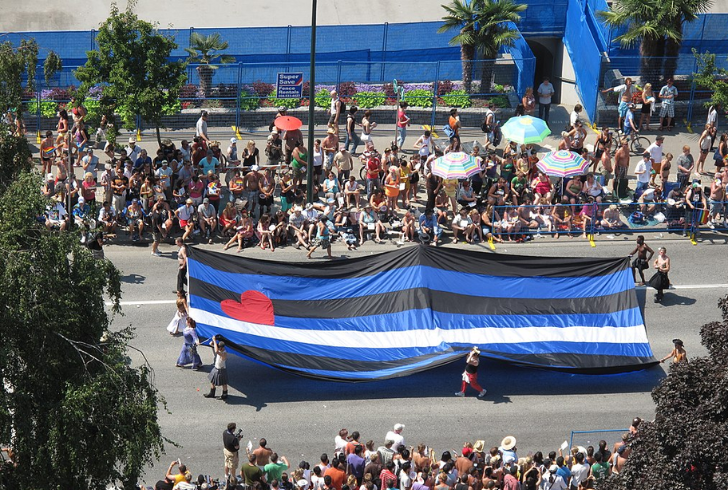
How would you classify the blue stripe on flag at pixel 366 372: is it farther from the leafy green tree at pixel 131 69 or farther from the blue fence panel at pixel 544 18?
the blue fence panel at pixel 544 18

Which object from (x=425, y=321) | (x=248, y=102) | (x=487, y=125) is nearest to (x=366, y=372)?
(x=425, y=321)

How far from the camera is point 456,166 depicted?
28219 millimetres

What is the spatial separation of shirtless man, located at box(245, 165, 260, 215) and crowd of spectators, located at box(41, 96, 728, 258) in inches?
1.2

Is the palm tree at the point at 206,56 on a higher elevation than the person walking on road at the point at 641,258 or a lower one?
higher

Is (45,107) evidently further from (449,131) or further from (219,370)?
(219,370)

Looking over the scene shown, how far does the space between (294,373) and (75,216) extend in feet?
28.8

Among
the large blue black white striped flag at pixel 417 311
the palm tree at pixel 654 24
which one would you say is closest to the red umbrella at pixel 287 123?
the large blue black white striped flag at pixel 417 311

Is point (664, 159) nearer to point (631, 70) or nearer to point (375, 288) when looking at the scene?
point (631, 70)

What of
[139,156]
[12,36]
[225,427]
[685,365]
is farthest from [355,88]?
[685,365]

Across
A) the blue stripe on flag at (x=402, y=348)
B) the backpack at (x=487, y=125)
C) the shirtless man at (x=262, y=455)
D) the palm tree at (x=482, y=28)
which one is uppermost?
the palm tree at (x=482, y=28)

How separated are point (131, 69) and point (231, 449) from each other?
43.5ft

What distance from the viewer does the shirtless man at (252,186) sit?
2886 cm

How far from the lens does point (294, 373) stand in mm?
21688

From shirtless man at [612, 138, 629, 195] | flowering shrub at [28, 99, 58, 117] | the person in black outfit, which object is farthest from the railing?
flowering shrub at [28, 99, 58, 117]
